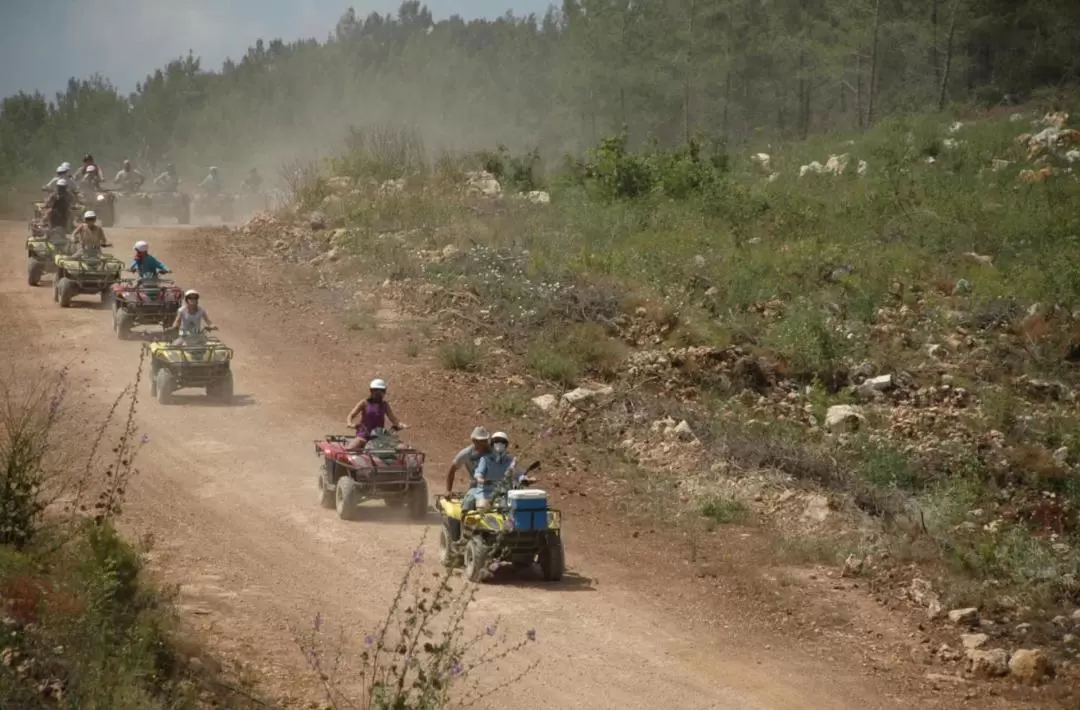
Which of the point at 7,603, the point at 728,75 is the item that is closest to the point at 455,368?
the point at 7,603

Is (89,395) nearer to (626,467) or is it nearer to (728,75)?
(626,467)

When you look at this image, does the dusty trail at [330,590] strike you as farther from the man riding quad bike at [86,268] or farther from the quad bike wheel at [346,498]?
the man riding quad bike at [86,268]

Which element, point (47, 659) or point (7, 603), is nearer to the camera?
point (47, 659)

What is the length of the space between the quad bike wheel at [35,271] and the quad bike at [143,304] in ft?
15.5

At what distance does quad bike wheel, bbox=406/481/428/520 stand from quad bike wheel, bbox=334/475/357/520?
62 cm

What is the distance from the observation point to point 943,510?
14.6 m

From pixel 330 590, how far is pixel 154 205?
30.1 metres

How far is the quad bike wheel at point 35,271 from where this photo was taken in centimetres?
2614

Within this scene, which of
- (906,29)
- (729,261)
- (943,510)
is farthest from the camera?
(906,29)

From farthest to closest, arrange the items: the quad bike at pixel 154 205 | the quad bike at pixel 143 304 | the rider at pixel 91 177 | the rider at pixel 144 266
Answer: the quad bike at pixel 154 205 < the rider at pixel 91 177 < the rider at pixel 144 266 < the quad bike at pixel 143 304

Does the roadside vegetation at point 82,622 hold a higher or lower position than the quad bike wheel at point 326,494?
higher

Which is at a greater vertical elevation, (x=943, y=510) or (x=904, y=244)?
(x=904, y=244)

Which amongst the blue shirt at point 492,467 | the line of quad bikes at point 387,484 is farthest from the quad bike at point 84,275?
the blue shirt at point 492,467

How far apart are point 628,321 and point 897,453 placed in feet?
19.3
